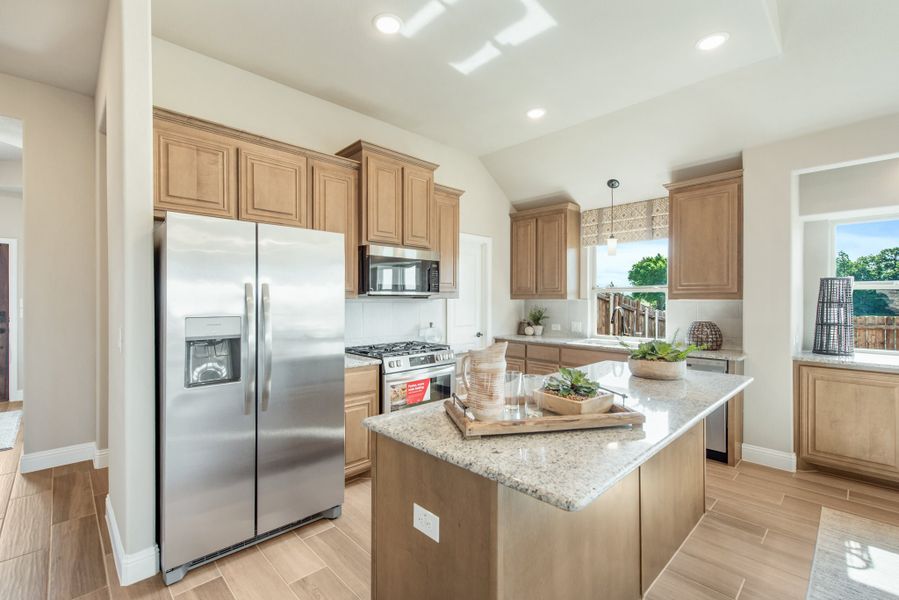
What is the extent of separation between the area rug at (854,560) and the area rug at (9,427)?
5.98 metres

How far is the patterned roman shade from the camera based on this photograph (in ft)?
14.3

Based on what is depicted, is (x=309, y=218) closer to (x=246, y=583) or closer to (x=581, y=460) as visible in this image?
(x=246, y=583)

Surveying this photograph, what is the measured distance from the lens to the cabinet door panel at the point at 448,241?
408 centimetres

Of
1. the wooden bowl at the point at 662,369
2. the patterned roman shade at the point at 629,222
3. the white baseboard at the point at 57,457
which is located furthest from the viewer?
the patterned roman shade at the point at 629,222

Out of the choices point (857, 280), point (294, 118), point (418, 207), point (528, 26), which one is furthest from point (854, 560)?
point (294, 118)

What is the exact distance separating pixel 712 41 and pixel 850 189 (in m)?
1.89

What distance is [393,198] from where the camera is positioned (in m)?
3.56

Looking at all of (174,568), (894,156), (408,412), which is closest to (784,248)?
(894,156)

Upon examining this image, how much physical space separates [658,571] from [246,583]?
1.98 m

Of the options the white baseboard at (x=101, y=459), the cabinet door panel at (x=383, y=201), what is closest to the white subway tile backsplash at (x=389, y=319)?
the cabinet door panel at (x=383, y=201)

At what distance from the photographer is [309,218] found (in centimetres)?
312

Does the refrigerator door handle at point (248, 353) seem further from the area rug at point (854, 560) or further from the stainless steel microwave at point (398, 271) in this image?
the area rug at point (854, 560)

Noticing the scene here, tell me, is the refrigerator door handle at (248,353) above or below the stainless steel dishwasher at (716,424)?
above

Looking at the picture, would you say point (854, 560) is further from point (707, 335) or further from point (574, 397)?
point (574, 397)
